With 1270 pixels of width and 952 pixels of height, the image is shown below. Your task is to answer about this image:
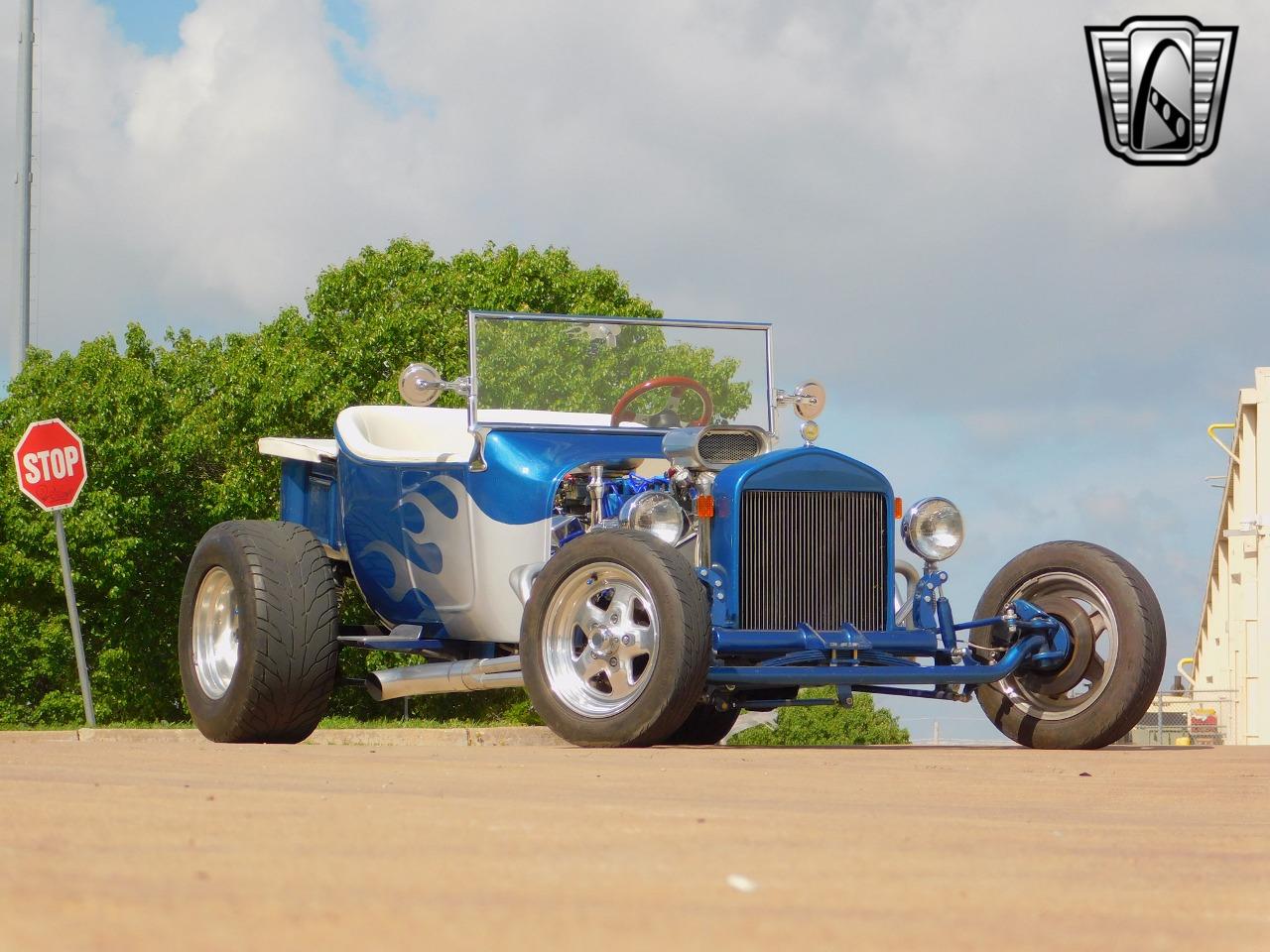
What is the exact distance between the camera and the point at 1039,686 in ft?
30.8

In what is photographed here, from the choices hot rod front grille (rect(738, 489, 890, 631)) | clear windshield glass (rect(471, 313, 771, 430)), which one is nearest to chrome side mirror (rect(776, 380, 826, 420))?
clear windshield glass (rect(471, 313, 771, 430))

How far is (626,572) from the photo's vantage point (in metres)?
7.83

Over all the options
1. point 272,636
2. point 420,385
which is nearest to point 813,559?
point 420,385

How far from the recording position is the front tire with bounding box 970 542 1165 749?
29.2 ft

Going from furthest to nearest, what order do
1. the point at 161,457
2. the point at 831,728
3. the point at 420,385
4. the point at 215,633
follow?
the point at 161,457 < the point at 831,728 < the point at 215,633 < the point at 420,385

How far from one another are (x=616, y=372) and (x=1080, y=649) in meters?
3.08

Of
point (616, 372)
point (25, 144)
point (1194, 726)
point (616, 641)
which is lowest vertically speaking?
point (1194, 726)

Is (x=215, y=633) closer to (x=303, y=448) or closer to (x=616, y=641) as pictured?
(x=303, y=448)

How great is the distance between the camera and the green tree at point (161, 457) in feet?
101

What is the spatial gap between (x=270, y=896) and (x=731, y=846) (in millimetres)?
1097


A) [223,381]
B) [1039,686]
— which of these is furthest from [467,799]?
[223,381]

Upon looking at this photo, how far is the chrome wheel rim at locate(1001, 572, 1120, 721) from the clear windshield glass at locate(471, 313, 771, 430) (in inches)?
81.6

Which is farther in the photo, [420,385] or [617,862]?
[420,385]

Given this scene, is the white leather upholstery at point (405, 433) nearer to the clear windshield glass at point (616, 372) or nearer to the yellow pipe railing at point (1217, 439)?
the clear windshield glass at point (616, 372)
